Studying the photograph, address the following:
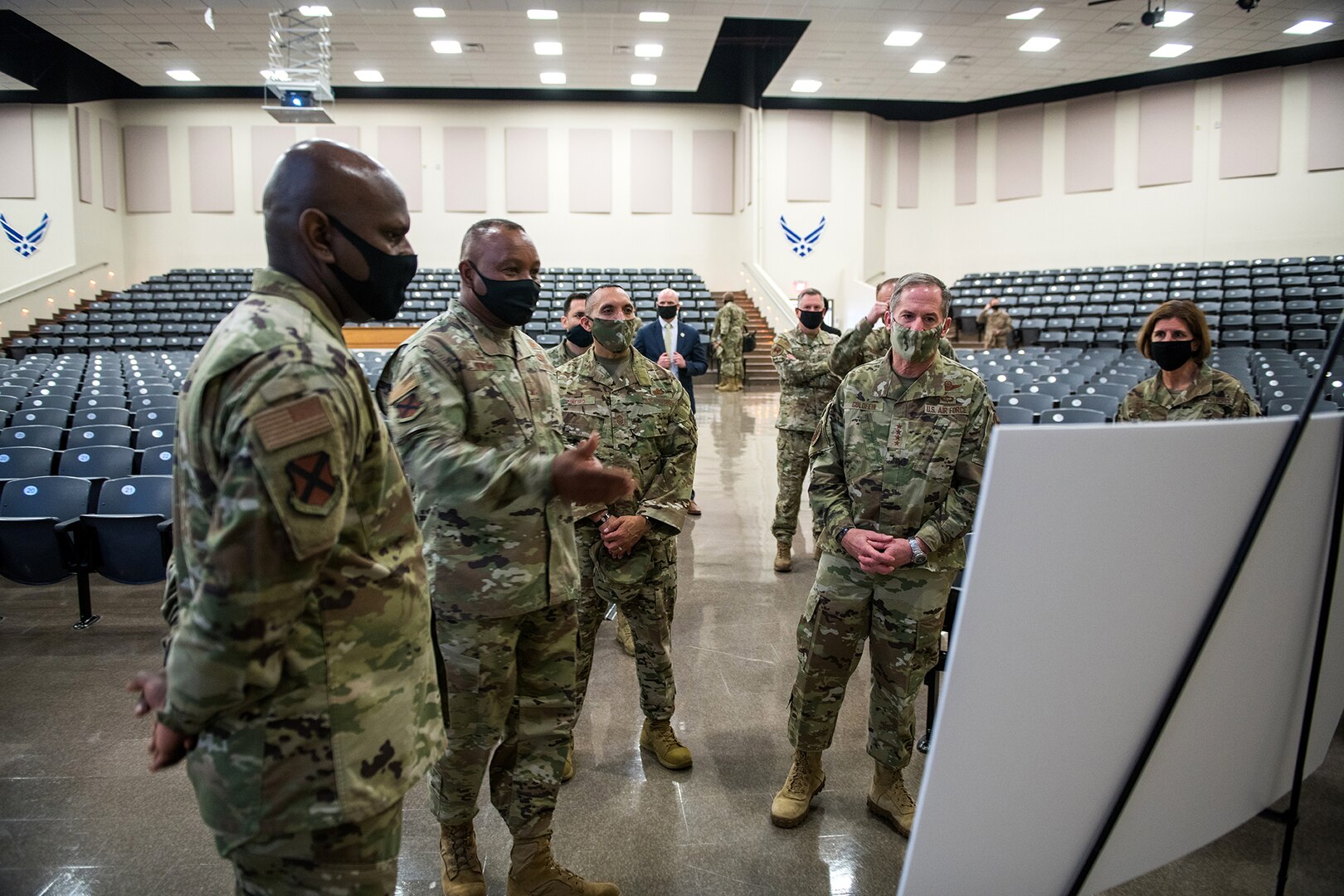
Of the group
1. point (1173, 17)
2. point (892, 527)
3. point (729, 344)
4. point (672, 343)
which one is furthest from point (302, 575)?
point (1173, 17)

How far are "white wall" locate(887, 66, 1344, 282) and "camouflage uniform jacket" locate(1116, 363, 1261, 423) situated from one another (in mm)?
17084

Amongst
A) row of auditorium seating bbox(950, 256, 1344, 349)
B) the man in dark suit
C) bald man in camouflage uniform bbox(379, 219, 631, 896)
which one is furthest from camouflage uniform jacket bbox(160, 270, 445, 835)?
row of auditorium seating bbox(950, 256, 1344, 349)

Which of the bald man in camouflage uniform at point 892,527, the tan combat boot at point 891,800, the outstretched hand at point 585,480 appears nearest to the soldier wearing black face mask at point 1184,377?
the bald man in camouflage uniform at point 892,527

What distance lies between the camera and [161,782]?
2.74 meters

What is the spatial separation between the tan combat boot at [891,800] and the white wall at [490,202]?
17.8 metres

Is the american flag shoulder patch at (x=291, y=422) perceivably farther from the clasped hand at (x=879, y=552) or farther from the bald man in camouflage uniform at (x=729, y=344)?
the bald man in camouflage uniform at (x=729, y=344)

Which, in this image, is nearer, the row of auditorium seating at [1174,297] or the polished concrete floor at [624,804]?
the polished concrete floor at [624,804]

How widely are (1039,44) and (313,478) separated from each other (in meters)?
17.2

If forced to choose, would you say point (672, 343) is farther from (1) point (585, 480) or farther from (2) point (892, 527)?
(1) point (585, 480)

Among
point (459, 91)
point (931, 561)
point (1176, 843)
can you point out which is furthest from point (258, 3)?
point (1176, 843)

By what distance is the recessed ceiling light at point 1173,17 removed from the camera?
1355cm

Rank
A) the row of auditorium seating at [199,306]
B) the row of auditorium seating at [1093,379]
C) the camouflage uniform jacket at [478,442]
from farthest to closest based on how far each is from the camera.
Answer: the row of auditorium seating at [199,306]
the row of auditorium seating at [1093,379]
the camouflage uniform jacket at [478,442]

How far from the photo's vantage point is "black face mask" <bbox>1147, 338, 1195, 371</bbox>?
330 centimetres

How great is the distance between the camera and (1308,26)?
47.5 ft
